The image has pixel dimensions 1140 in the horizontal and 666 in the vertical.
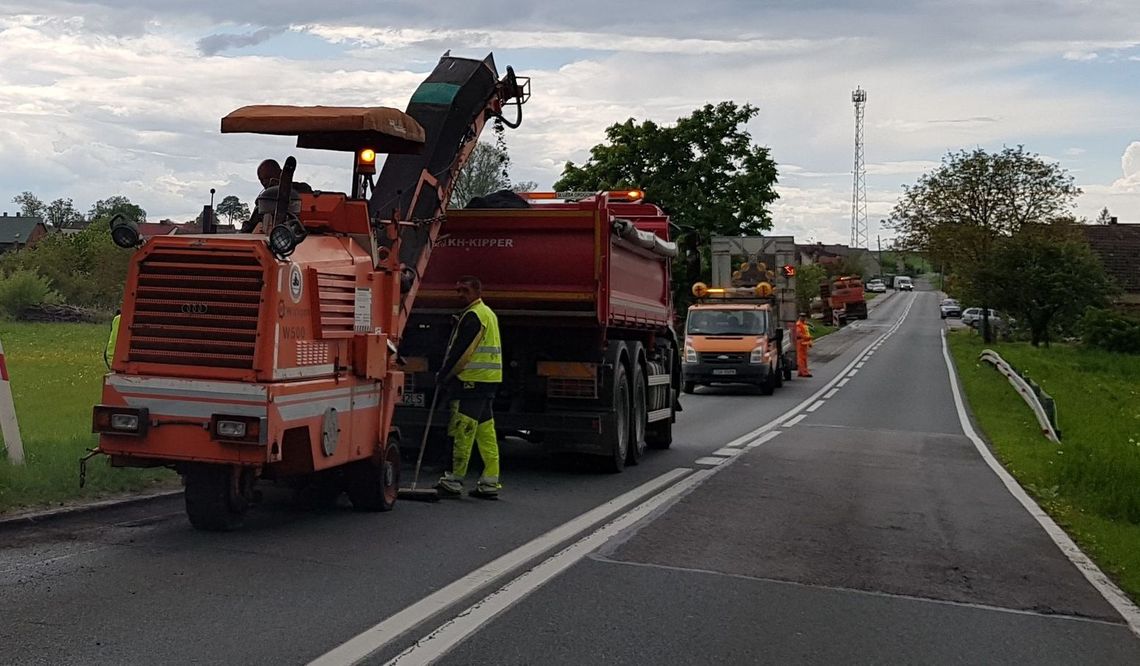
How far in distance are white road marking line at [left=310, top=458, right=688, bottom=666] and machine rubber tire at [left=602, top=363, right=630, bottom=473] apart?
5.88 feet

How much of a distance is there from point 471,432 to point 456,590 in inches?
135

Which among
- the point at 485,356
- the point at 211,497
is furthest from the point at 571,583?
the point at 485,356

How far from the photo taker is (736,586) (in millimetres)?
7039

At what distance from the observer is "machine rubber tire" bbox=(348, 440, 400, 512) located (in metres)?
8.56

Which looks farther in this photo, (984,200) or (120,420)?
(984,200)

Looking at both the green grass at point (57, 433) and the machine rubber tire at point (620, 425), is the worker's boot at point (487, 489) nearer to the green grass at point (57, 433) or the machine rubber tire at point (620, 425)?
the machine rubber tire at point (620, 425)

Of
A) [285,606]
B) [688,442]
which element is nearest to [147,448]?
[285,606]

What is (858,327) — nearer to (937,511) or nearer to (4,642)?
(937,511)

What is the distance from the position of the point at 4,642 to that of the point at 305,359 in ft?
9.00

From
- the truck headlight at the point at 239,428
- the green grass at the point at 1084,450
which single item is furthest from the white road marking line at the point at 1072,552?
the truck headlight at the point at 239,428

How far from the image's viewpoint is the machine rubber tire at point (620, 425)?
39.5 ft

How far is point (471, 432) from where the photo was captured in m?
9.83

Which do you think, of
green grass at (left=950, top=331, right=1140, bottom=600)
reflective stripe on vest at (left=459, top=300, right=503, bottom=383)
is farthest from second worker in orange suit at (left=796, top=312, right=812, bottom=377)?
reflective stripe on vest at (left=459, top=300, right=503, bottom=383)

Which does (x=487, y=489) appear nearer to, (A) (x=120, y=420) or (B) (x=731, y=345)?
(A) (x=120, y=420)
